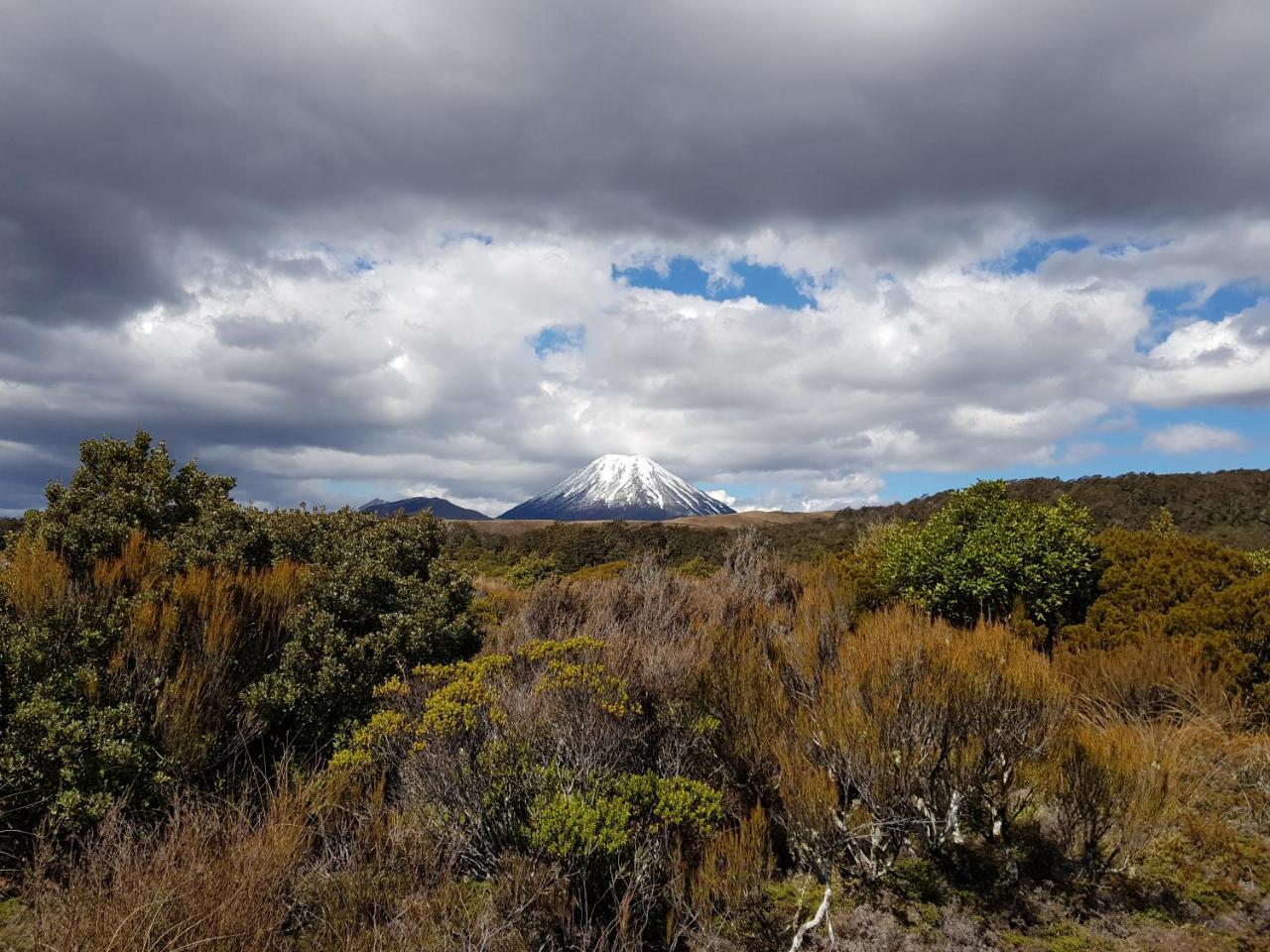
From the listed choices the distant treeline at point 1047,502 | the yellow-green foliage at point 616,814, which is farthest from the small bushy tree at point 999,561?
the distant treeline at point 1047,502

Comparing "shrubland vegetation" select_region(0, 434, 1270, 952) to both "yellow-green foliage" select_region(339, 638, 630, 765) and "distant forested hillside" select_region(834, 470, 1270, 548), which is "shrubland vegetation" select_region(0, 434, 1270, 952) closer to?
"yellow-green foliage" select_region(339, 638, 630, 765)

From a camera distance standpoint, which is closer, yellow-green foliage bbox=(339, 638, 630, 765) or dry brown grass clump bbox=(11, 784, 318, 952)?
dry brown grass clump bbox=(11, 784, 318, 952)

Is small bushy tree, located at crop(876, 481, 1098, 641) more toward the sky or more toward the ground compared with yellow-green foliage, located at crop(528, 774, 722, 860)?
more toward the sky

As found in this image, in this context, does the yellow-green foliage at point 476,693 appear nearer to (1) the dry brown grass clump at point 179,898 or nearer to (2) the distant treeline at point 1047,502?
(1) the dry brown grass clump at point 179,898

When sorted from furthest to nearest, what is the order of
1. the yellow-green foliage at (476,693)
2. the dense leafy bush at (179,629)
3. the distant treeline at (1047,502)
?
the distant treeline at (1047,502)
the dense leafy bush at (179,629)
the yellow-green foliage at (476,693)

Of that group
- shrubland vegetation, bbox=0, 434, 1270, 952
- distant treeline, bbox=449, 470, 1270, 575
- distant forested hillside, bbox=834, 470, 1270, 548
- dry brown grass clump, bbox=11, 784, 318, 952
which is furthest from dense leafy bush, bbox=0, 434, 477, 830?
distant forested hillside, bbox=834, 470, 1270, 548

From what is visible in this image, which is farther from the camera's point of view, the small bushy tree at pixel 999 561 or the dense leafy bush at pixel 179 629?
the small bushy tree at pixel 999 561

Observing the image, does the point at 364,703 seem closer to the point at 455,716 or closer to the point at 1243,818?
the point at 455,716

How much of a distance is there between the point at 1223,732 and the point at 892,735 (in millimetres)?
4311

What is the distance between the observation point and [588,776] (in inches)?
183

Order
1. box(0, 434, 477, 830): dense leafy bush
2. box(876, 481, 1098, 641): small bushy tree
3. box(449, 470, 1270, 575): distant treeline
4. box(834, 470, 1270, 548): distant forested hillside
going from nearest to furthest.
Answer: box(0, 434, 477, 830): dense leafy bush < box(876, 481, 1098, 641): small bushy tree < box(449, 470, 1270, 575): distant treeline < box(834, 470, 1270, 548): distant forested hillside

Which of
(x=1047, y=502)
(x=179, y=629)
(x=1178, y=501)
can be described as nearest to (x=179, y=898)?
(x=179, y=629)

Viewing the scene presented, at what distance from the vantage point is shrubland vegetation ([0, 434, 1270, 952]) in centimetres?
399

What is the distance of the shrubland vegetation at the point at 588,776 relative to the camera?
3.99 metres
